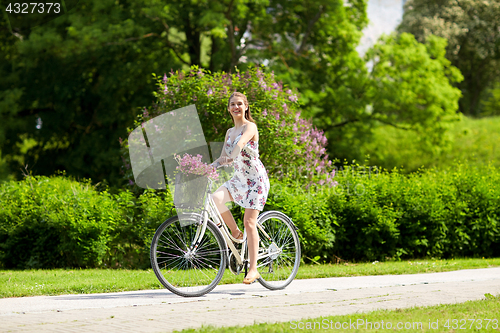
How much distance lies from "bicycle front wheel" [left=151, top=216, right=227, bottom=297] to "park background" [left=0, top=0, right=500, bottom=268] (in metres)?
2.96

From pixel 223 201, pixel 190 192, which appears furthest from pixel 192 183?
pixel 223 201

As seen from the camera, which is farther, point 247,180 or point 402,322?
point 247,180

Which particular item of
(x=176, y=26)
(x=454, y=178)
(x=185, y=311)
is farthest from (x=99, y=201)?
(x=176, y=26)

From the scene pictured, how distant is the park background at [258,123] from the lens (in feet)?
29.0

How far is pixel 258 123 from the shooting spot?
10.2 m

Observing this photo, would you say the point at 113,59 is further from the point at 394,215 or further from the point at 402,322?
the point at 402,322

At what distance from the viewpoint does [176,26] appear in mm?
20172

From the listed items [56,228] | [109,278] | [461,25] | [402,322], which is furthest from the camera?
[461,25]

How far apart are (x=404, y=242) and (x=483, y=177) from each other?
2.19m

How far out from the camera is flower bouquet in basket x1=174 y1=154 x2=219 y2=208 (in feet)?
19.6

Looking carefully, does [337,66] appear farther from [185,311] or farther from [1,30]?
[185,311]

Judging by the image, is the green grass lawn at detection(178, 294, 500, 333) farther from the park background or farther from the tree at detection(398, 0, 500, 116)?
the tree at detection(398, 0, 500, 116)

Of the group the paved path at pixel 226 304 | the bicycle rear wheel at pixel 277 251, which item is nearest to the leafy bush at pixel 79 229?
the bicycle rear wheel at pixel 277 251

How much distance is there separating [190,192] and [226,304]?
1.98 m
